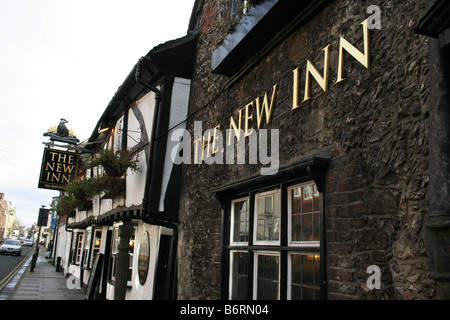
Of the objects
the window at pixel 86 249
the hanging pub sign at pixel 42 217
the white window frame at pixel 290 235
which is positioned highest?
the hanging pub sign at pixel 42 217

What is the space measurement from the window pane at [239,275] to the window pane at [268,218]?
1.58 feet

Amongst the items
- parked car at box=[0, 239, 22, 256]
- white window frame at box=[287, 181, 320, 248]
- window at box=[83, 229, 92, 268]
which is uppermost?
white window frame at box=[287, 181, 320, 248]

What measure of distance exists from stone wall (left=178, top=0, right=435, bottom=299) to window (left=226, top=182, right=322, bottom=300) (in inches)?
13.0

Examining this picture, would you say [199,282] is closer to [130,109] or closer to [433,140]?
[433,140]

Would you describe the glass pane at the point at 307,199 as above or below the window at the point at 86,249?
above

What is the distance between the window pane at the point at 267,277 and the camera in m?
4.04

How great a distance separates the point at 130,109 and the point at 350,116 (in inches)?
321

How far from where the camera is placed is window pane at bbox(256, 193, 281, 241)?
421 centimetres

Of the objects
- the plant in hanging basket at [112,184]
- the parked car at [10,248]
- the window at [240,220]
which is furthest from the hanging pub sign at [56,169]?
the parked car at [10,248]

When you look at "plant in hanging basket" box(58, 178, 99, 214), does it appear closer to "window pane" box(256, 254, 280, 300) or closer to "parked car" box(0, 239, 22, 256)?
"window pane" box(256, 254, 280, 300)

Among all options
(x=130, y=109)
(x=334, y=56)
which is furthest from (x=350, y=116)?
(x=130, y=109)

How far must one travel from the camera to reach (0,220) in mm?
86312

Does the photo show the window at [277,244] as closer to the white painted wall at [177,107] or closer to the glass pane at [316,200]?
the glass pane at [316,200]

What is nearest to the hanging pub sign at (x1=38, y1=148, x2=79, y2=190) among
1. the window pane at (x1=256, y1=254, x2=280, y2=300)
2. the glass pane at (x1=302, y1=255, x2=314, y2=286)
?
the window pane at (x1=256, y1=254, x2=280, y2=300)
